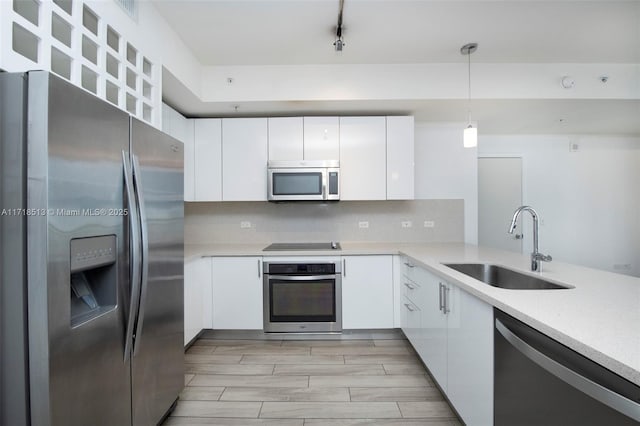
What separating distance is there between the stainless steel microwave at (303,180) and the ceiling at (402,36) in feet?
1.87

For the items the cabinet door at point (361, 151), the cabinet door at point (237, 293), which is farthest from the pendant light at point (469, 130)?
the cabinet door at point (237, 293)

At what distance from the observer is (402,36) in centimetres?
231

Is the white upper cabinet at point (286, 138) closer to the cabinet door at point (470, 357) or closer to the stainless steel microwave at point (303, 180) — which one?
the stainless steel microwave at point (303, 180)

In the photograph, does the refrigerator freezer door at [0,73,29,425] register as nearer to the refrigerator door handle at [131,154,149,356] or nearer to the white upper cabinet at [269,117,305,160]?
the refrigerator door handle at [131,154,149,356]

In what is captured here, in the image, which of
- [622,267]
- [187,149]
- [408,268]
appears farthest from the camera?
[622,267]

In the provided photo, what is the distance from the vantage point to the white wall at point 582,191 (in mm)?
4496

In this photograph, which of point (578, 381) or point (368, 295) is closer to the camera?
point (578, 381)

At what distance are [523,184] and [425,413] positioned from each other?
3.91 metres

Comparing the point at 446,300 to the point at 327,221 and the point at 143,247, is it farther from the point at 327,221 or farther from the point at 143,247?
the point at 327,221

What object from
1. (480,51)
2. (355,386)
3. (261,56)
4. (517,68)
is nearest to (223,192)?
(261,56)

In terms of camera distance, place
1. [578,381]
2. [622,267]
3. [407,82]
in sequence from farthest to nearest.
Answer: [622,267] → [407,82] → [578,381]

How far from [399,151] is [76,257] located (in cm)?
274

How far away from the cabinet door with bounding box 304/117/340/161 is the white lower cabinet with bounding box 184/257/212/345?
1.50 metres

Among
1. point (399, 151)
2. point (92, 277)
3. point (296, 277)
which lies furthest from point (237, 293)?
point (399, 151)
